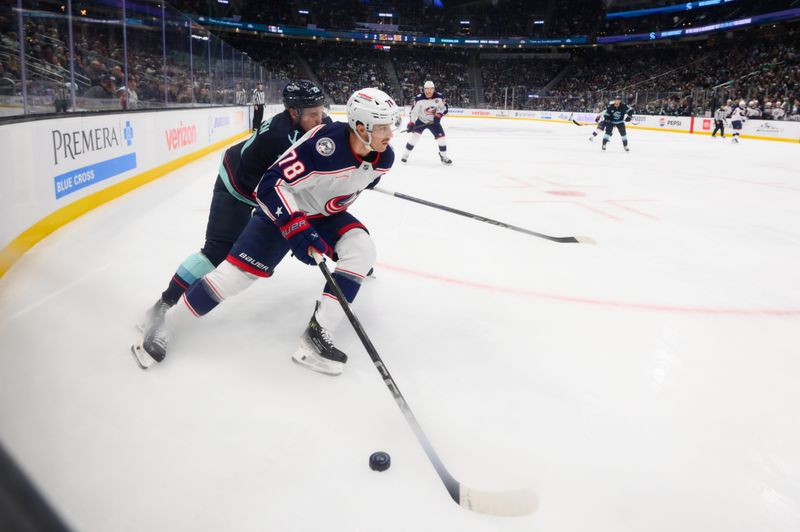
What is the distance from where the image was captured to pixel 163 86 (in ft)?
23.8

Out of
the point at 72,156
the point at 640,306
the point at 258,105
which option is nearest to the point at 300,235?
the point at 640,306

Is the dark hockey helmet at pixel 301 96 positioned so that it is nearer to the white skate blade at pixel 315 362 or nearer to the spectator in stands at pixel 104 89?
the white skate blade at pixel 315 362

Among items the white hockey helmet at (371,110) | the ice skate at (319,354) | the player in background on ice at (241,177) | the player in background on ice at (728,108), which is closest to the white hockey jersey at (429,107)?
the player in background on ice at (241,177)

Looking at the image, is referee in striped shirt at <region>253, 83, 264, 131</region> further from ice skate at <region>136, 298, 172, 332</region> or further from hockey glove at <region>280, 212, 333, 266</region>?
hockey glove at <region>280, 212, 333, 266</region>

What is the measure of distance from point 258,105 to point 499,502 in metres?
12.8

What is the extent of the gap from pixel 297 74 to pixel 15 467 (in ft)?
116

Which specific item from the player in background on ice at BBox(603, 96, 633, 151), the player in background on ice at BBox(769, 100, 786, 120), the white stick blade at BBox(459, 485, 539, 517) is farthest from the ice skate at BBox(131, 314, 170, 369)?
the player in background on ice at BBox(769, 100, 786, 120)

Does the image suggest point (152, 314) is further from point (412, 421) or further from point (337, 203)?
point (412, 421)

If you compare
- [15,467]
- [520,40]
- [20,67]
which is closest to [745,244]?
[15,467]

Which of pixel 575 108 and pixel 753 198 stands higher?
pixel 575 108

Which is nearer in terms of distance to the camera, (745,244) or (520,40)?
(745,244)

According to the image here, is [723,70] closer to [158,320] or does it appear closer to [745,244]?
[745,244]

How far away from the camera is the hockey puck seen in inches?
64.5

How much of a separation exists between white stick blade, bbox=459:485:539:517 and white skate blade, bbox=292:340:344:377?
83 centimetres
